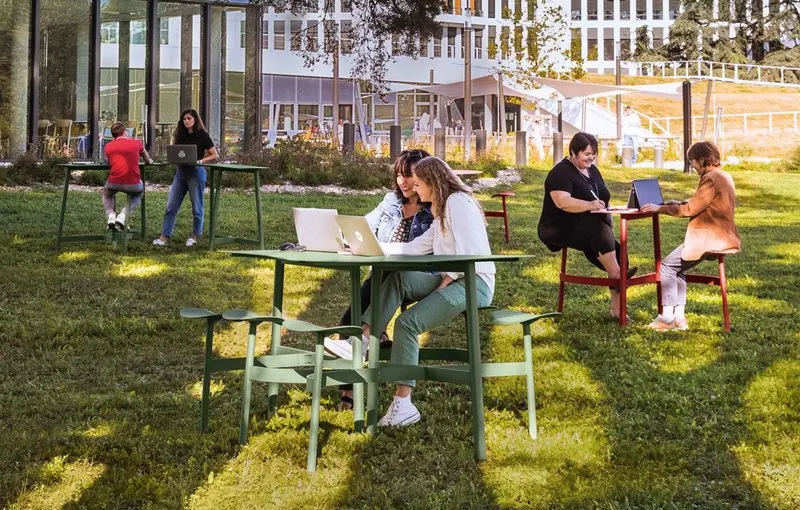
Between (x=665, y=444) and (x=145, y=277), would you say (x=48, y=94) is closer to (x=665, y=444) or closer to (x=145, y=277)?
(x=145, y=277)

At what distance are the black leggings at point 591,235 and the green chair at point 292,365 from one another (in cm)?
341

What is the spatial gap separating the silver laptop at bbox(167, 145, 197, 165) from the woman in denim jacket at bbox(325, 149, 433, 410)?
6068 millimetres

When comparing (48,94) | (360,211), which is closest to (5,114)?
(48,94)

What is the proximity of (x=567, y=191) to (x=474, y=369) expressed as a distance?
3.76 meters

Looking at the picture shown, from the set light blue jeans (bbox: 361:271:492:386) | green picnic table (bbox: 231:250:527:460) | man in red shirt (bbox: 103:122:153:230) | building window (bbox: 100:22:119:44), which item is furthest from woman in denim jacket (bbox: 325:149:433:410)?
building window (bbox: 100:22:119:44)

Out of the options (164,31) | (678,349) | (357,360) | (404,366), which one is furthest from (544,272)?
(164,31)

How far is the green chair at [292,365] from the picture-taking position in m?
5.38

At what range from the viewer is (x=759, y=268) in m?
12.3

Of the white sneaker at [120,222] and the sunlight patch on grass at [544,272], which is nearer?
the sunlight patch on grass at [544,272]

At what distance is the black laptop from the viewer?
8.77 metres

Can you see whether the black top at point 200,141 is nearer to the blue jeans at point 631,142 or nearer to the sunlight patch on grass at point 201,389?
the sunlight patch on grass at point 201,389

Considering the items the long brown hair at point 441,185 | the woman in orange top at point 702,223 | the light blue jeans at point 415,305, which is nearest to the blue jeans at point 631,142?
the woman in orange top at point 702,223

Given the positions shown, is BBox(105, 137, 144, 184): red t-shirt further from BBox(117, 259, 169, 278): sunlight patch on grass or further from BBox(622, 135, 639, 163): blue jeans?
BBox(622, 135, 639, 163): blue jeans


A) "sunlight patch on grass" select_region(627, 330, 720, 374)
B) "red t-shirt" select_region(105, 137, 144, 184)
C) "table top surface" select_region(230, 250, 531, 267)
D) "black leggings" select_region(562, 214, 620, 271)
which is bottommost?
"sunlight patch on grass" select_region(627, 330, 720, 374)
